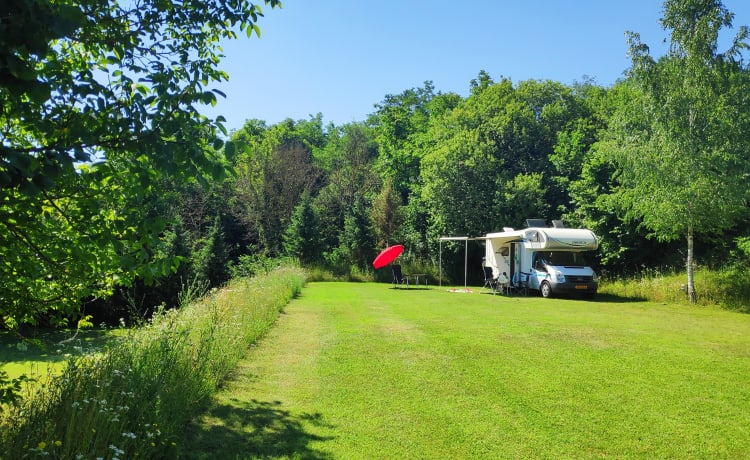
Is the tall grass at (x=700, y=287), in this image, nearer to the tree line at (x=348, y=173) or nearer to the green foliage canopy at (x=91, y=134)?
the tree line at (x=348, y=173)

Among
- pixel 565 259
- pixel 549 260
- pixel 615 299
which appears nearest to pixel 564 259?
pixel 565 259

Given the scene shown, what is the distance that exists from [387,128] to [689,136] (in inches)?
1247

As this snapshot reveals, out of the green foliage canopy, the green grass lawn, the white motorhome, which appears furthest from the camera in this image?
the white motorhome

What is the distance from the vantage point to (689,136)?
16.2 meters

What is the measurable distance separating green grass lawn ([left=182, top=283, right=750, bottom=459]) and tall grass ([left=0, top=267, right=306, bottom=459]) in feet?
1.12

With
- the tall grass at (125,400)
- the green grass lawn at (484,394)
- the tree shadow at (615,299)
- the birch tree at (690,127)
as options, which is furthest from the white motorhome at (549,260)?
the tall grass at (125,400)

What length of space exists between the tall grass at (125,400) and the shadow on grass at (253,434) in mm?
220

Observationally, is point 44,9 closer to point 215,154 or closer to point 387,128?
point 215,154

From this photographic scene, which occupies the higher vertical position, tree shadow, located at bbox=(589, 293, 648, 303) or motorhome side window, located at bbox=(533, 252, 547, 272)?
motorhome side window, located at bbox=(533, 252, 547, 272)

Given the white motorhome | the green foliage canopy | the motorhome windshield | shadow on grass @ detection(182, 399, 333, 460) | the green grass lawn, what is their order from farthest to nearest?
the motorhome windshield < the white motorhome < the green grass lawn < shadow on grass @ detection(182, 399, 333, 460) < the green foliage canopy

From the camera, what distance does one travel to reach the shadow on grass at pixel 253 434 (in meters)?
4.48

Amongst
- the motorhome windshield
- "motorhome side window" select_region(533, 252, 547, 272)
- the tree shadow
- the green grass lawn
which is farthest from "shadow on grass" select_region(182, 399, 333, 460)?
the motorhome windshield

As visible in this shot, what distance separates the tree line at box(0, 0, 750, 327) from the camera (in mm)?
2855

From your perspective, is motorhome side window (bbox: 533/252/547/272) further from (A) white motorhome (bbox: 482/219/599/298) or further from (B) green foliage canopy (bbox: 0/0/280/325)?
(B) green foliage canopy (bbox: 0/0/280/325)
